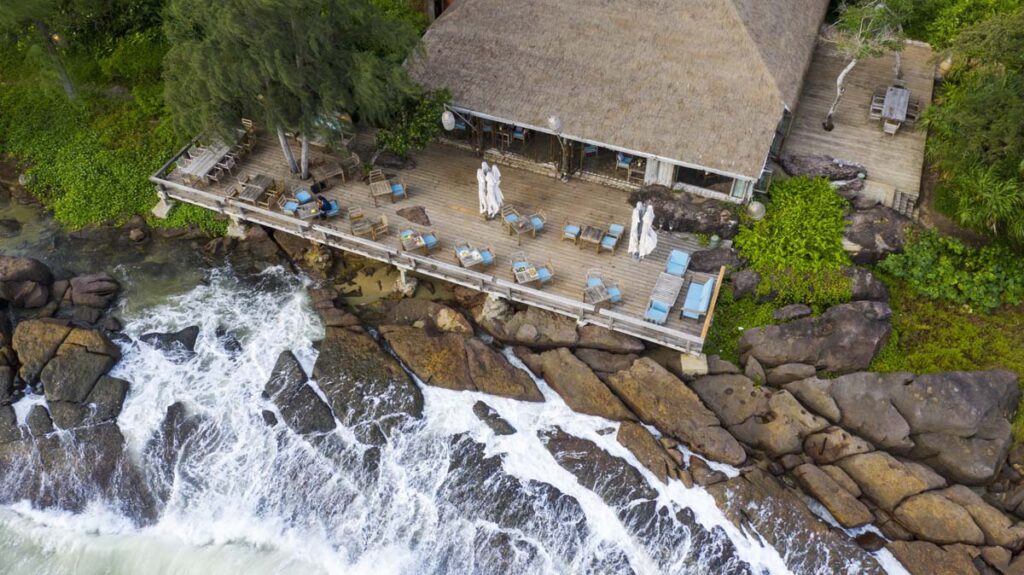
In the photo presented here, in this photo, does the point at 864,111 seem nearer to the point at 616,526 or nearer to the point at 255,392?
the point at 616,526

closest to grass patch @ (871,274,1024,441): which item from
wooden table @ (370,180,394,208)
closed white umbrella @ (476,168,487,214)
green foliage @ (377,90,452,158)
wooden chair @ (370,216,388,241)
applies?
closed white umbrella @ (476,168,487,214)

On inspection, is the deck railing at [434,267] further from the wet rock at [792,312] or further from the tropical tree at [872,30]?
the tropical tree at [872,30]

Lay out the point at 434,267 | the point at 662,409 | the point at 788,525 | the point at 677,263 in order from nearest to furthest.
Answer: the point at 788,525 → the point at 662,409 → the point at 677,263 → the point at 434,267

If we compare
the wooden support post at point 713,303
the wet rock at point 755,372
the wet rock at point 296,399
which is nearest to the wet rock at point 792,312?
the wet rock at point 755,372

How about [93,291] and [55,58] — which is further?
[55,58]

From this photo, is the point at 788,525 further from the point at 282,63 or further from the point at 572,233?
the point at 282,63

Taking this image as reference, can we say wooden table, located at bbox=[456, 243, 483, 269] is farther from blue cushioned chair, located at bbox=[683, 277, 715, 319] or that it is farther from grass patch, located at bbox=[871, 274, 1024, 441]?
grass patch, located at bbox=[871, 274, 1024, 441]

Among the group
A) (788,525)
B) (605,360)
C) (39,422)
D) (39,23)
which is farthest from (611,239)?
(39,23)

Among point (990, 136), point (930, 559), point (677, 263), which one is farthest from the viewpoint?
point (677, 263)
